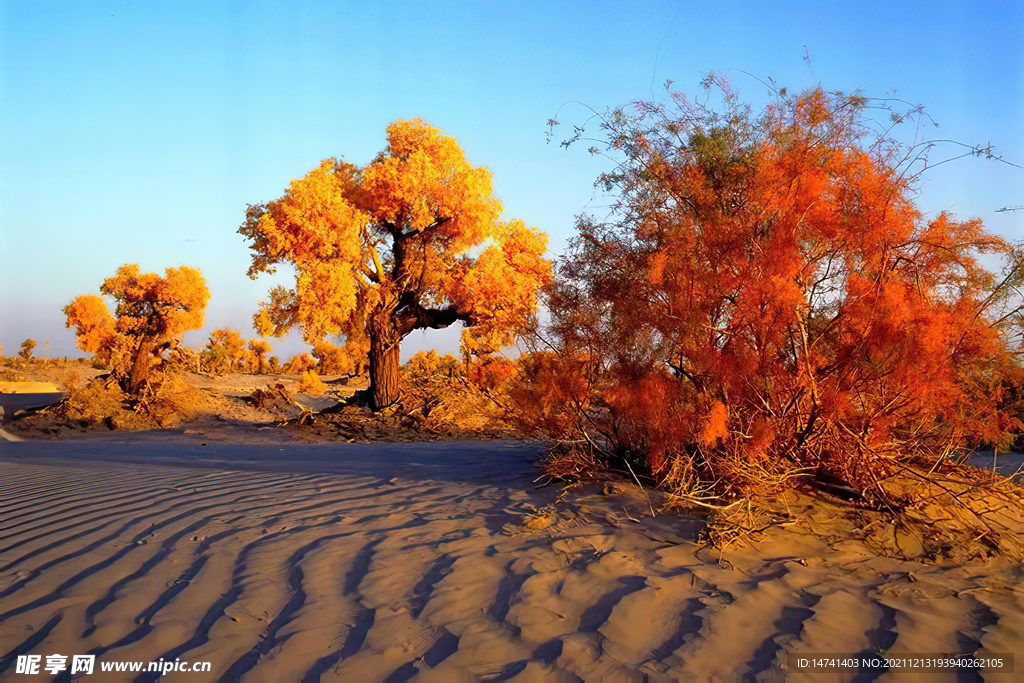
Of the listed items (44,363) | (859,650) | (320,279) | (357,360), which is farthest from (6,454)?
(44,363)

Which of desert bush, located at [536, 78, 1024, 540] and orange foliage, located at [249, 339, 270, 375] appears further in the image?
orange foliage, located at [249, 339, 270, 375]

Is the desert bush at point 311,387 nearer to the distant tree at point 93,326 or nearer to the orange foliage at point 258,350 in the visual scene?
the distant tree at point 93,326

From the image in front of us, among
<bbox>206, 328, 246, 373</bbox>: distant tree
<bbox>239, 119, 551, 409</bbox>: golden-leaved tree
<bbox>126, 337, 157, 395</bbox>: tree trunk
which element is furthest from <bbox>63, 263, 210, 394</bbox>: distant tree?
<bbox>206, 328, 246, 373</bbox>: distant tree

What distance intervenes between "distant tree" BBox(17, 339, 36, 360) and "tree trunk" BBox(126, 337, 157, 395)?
1927 centimetres

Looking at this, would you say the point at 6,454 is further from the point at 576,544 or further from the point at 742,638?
the point at 742,638

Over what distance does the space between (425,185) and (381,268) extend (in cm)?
226

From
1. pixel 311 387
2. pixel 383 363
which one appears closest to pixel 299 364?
pixel 311 387

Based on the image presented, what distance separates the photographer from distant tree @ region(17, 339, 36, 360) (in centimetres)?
3052

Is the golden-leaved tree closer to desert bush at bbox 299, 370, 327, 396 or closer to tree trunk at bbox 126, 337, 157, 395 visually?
tree trunk at bbox 126, 337, 157, 395

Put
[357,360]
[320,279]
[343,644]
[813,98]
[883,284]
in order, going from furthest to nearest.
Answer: [357,360] < [320,279] < [813,98] < [883,284] < [343,644]

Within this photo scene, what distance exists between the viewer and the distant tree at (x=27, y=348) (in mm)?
30516

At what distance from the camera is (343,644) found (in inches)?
106

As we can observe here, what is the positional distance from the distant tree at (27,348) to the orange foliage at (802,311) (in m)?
35.4

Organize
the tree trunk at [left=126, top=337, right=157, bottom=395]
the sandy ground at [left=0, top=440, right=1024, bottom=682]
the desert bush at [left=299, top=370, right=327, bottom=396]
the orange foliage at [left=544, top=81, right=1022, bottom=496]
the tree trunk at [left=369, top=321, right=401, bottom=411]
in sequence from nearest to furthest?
1. the sandy ground at [left=0, top=440, right=1024, bottom=682]
2. the orange foliage at [left=544, top=81, right=1022, bottom=496]
3. the tree trunk at [left=369, top=321, right=401, bottom=411]
4. the tree trunk at [left=126, top=337, right=157, bottom=395]
5. the desert bush at [left=299, top=370, right=327, bottom=396]
